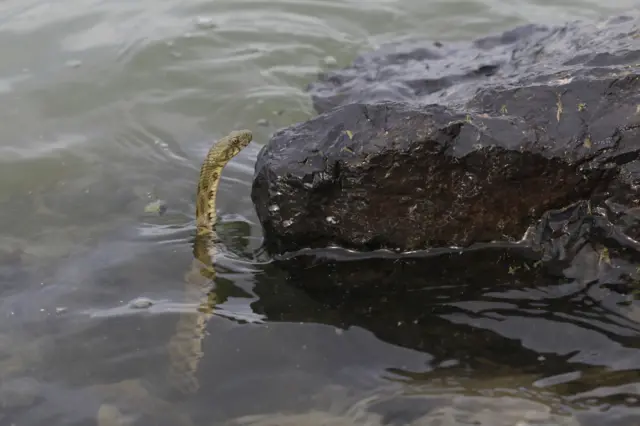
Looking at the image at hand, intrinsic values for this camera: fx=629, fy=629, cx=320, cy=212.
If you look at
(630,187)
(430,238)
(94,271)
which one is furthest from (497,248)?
(94,271)

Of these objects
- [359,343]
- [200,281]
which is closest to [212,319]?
[200,281]

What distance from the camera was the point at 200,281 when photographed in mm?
4152

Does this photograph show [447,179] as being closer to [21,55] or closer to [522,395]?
[522,395]

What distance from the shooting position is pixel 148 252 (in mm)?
4547

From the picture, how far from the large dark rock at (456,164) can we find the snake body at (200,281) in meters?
0.56

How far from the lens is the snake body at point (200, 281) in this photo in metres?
3.58

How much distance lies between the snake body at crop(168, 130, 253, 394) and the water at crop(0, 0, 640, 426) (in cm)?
6

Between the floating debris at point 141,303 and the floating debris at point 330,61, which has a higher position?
the floating debris at point 330,61

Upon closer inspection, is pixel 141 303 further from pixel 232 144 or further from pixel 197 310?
pixel 232 144

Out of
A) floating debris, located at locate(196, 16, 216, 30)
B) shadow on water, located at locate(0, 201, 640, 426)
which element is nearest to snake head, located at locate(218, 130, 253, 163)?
shadow on water, located at locate(0, 201, 640, 426)

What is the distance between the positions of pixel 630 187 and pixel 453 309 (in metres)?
1.23

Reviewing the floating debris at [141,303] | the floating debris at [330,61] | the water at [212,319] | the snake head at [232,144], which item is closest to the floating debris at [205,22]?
the water at [212,319]

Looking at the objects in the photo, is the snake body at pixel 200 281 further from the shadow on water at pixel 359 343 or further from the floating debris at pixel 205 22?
the floating debris at pixel 205 22

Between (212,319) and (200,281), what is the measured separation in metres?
0.39
